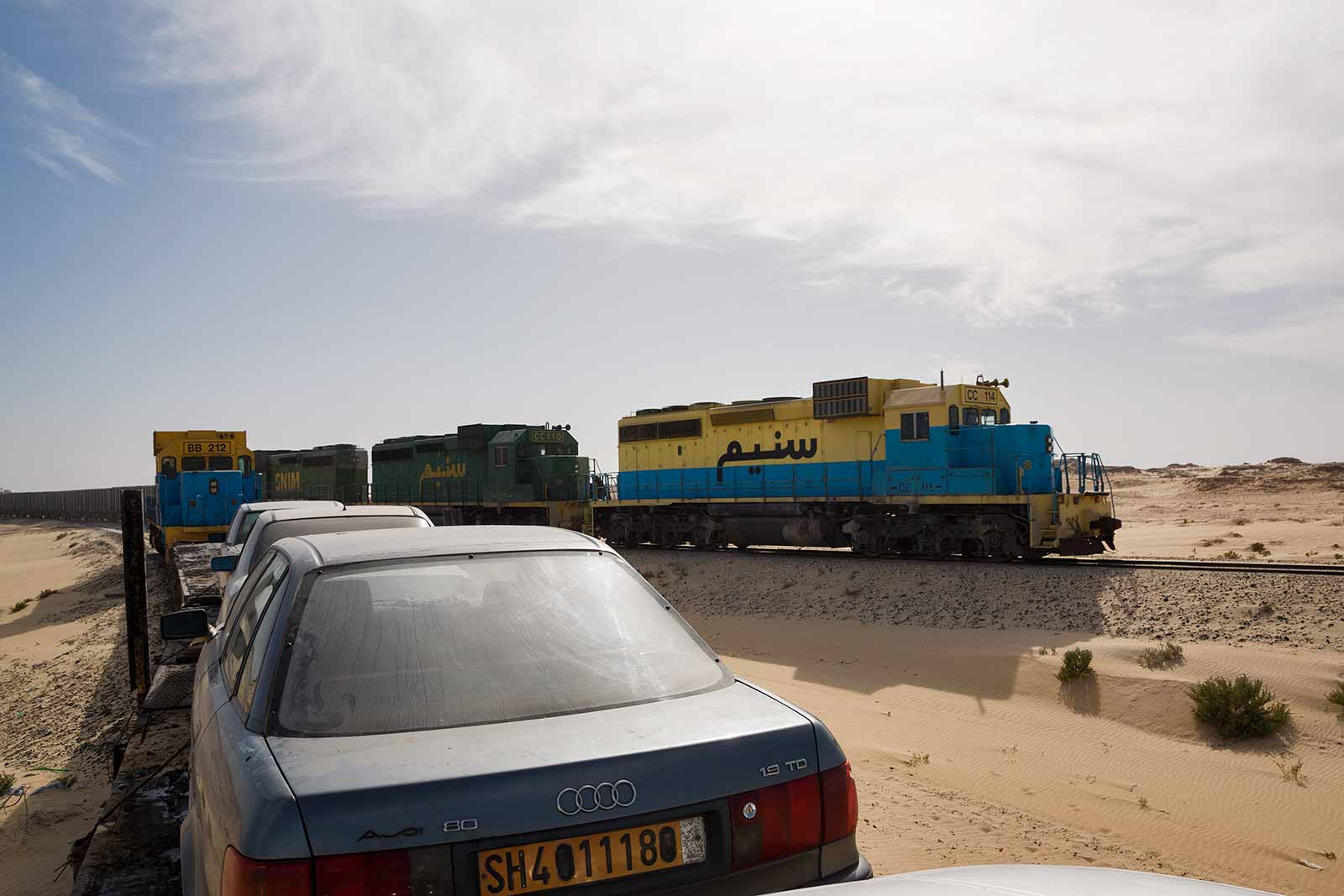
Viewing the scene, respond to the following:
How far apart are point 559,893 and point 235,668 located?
→ 5.31ft

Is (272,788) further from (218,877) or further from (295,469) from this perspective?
(295,469)

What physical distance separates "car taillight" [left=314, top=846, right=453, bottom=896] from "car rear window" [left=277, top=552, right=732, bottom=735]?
40 centimetres

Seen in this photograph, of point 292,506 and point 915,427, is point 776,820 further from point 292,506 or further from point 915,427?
point 915,427

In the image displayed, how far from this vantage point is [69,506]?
2509 inches

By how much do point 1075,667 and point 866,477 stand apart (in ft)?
28.3

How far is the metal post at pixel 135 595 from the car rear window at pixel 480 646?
6461mm

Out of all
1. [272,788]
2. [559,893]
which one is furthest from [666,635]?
[272,788]

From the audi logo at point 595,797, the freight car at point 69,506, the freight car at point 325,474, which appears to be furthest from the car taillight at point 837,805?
the freight car at point 69,506

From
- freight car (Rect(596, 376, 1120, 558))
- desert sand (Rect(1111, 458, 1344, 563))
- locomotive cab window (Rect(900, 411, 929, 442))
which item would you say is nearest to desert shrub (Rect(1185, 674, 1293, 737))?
freight car (Rect(596, 376, 1120, 558))

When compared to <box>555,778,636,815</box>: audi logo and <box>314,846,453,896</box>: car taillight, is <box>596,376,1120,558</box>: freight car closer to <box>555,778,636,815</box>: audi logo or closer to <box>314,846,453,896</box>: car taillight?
<box>555,778,636,815</box>: audi logo

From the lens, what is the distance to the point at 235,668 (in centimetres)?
307

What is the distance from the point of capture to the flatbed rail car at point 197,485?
70.4 feet

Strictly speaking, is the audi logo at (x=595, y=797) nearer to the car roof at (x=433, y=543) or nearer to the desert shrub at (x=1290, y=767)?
the car roof at (x=433, y=543)

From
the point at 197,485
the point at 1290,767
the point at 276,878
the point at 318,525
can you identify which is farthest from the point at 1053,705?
the point at 197,485
